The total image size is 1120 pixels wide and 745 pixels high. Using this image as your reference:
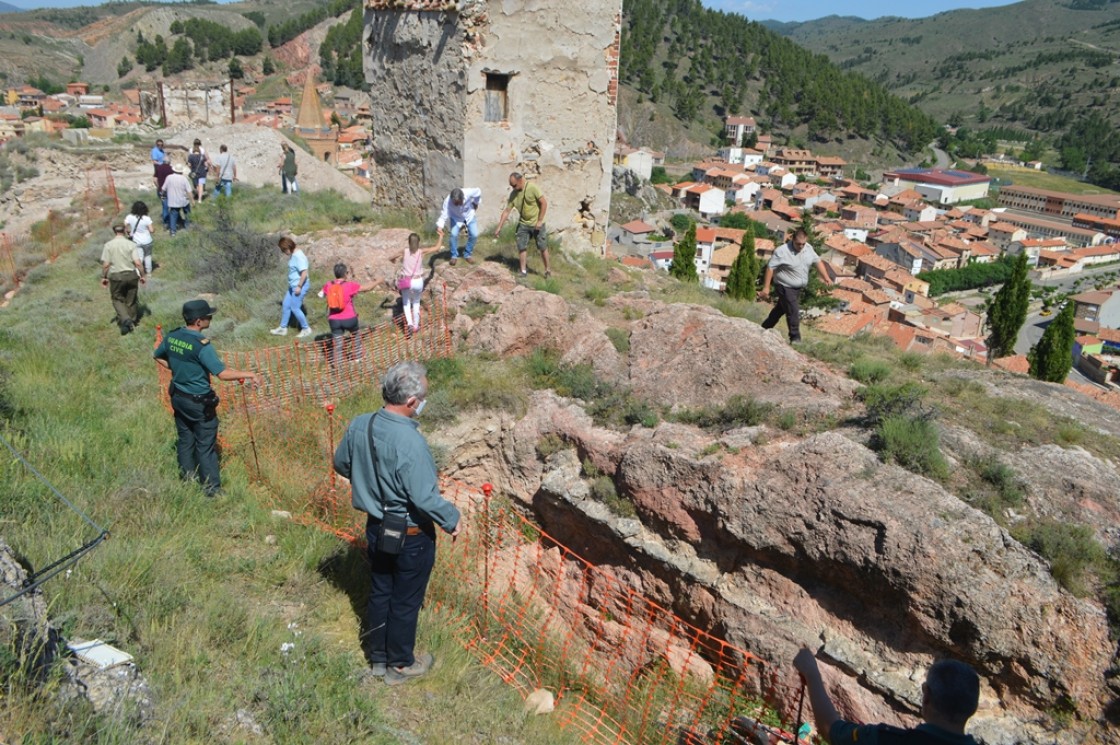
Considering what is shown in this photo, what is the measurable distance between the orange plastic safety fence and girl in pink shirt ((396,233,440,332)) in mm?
1092

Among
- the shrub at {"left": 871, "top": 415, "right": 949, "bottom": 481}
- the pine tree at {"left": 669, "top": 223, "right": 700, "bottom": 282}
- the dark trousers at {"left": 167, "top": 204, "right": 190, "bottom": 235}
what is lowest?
the pine tree at {"left": 669, "top": 223, "right": 700, "bottom": 282}

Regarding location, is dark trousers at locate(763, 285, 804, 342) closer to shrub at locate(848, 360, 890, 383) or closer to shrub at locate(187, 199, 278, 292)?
shrub at locate(848, 360, 890, 383)

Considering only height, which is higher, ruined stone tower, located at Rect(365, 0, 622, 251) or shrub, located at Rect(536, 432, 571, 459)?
ruined stone tower, located at Rect(365, 0, 622, 251)

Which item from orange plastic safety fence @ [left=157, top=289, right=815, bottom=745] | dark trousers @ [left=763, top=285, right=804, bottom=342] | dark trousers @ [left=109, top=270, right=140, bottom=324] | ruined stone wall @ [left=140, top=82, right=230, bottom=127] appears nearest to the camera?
orange plastic safety fence @ [left=157, top=289, right=815, bottom=745]

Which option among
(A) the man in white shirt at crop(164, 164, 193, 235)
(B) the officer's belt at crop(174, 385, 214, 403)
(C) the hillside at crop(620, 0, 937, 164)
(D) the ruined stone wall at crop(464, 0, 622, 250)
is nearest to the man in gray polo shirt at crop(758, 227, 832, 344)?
(D) the ruined stone wall at crop(464, 0, 622, 250)

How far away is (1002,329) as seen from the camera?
39.3 metres

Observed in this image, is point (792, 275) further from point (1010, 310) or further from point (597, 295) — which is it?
point (1010, 310)

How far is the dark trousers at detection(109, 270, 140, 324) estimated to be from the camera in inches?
359

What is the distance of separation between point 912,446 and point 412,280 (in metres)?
5.32

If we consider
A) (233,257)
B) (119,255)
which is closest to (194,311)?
(119,255)

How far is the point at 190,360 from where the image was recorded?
523cm

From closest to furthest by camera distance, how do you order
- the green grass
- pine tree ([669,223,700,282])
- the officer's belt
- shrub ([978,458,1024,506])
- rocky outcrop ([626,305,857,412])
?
1. shrub ([978,458,1024,506])
2. the officer's belt
3. rocky outcrop ([626,305,857,412])
4. pine tree ([669,223,700,282])
5. the green grass

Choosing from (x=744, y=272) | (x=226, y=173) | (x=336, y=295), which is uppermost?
(x=226, y=173)

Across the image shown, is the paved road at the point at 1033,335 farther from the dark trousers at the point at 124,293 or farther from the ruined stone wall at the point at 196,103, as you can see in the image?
the dark trousers at the point at 124,293
